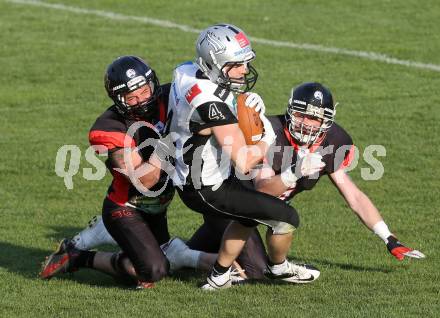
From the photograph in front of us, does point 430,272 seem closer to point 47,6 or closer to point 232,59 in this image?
point 232,59

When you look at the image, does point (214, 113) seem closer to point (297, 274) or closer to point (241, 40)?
point (241, 40)

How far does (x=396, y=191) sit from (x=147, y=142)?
338 cm

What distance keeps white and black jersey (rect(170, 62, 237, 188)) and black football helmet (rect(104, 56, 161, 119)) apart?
1.11 ft

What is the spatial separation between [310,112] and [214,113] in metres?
0.92

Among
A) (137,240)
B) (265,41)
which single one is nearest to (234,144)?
(137,240)

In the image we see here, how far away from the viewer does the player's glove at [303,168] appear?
21.6 feet

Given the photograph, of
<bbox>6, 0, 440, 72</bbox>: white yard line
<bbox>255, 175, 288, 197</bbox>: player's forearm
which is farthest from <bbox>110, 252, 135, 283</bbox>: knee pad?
<bbox>6, 0, 440, 72</bbox>: white yard line

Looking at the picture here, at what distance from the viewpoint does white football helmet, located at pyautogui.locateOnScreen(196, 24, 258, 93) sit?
654 cm

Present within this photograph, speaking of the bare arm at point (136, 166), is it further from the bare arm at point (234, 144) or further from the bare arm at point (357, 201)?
the bare arm at point (357, 201)

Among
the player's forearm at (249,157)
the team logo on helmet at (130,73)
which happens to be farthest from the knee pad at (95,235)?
the player's forearm at (249,157)

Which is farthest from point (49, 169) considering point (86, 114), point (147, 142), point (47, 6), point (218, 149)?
point (47, 6)

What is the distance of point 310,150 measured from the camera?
7180 mm

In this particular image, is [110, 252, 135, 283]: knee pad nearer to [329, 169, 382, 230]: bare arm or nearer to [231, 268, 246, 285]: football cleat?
[231, 268, 246, 285]: football cleat

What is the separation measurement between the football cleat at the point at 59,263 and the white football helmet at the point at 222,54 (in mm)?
1768
